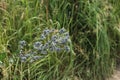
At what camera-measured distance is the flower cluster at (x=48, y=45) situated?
312cm

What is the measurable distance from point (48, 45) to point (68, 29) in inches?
14.5

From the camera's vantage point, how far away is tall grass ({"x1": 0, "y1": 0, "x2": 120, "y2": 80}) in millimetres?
3225

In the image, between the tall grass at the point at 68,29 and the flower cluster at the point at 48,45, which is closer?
the flower cluster at the point at 48,45

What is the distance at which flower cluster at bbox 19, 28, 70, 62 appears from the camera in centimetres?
312

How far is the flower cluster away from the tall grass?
2.8 inches

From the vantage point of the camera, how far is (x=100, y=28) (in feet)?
11.0

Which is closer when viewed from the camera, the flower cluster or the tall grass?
the flower cluster

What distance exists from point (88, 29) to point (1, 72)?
953mm

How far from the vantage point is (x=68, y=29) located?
3414 mm

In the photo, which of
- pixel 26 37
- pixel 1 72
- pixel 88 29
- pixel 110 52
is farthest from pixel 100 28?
pixel 1 72

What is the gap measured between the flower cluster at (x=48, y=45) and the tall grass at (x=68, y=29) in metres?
0.07

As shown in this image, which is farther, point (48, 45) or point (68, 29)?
point (68, 29)

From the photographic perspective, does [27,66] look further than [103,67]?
No

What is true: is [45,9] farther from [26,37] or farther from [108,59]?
[108,59]
